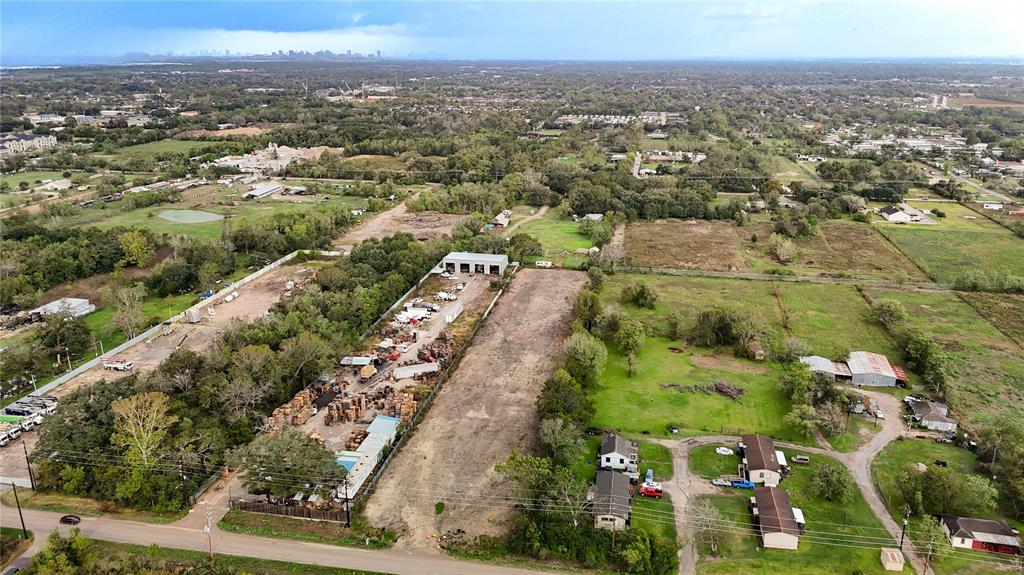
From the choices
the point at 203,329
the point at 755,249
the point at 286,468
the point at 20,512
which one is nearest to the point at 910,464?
the point at 286,468

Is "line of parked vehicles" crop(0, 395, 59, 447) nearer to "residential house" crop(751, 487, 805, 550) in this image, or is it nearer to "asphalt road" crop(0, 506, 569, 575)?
"asphalt road" crop(0, 506, 569, 575)

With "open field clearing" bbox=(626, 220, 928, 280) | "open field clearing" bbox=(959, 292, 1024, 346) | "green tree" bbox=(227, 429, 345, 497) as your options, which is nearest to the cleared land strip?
"open field clearing" bbox=(626, 220, 928, 280)

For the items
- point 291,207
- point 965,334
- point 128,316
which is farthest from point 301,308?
point 965,334

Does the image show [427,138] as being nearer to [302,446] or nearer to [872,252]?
[872,252]

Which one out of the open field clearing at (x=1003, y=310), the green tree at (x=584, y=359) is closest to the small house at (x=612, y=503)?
the green tree at (x=584, y=359)

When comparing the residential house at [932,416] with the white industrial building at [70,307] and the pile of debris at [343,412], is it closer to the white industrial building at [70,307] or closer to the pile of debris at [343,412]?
the pile of debris at [343,412]

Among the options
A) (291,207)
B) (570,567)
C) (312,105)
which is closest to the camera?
(570,567)
